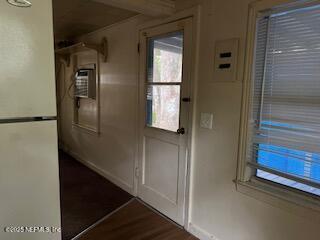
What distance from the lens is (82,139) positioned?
4172 mm

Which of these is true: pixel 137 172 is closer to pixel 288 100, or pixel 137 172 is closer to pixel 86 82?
pixel 86 82

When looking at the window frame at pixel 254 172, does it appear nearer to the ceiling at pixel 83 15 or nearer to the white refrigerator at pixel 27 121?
the white refrigerator at pixel 27 121

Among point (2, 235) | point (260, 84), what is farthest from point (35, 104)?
point (260, 84)

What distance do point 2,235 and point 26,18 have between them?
3.47 feet

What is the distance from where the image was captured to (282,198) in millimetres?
1585

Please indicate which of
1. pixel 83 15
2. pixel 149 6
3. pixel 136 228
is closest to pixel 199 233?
pixel 136 228

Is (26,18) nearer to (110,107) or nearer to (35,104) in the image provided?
(35,104)

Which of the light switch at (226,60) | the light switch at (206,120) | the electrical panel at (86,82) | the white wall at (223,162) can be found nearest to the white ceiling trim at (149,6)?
the white wall at (223,162)

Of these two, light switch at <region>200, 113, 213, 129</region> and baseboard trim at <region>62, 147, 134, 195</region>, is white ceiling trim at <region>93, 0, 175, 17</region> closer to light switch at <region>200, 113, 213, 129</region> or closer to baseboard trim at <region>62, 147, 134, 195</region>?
light switch at <region>200, 113, 213, 129</region>

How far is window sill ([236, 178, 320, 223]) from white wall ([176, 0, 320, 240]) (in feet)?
0.15

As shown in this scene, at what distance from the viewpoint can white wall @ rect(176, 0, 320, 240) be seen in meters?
1.70

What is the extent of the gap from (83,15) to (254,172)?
Answer: 249cm

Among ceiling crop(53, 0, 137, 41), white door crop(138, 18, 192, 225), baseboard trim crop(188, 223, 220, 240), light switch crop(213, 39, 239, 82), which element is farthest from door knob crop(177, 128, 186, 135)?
ceiling crop(53, 0, 137, 41)

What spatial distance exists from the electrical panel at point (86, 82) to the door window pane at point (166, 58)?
4.57ft
